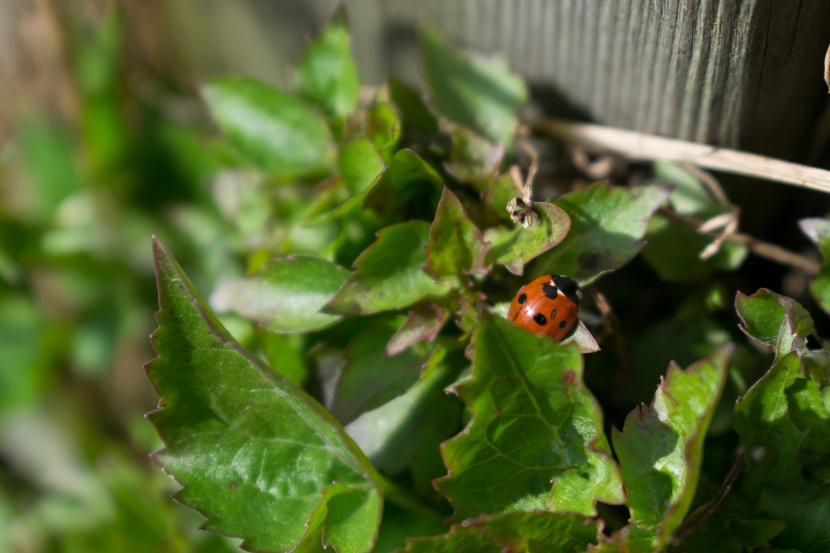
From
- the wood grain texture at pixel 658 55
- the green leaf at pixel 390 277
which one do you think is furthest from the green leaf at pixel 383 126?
the wood grain texture at pixel 658 55

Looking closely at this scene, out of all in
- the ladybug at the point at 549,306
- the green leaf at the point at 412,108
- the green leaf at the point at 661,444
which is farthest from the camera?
the green leaf at the point at 412,108

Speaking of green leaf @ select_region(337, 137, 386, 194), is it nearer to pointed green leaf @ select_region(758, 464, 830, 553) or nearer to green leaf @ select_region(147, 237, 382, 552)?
green leaf @ select_region(147, 237, 382, 552)

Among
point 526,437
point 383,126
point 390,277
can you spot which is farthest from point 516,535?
point 383,126

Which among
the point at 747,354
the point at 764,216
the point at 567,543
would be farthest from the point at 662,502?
the point at 764,216

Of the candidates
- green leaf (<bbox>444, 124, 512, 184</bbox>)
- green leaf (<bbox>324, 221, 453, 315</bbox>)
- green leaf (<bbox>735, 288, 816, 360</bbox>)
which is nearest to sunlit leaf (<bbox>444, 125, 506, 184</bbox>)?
green leaf (<bbox>444, 124, 512, 184</bbox>)

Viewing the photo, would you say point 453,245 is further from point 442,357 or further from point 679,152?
point 679,152

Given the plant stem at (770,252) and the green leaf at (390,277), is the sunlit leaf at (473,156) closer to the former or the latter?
the green leaf at (390,277)

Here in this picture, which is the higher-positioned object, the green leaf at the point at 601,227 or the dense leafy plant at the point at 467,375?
the green leaf at the point at 601,227

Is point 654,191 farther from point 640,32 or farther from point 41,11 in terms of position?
point 41,11
